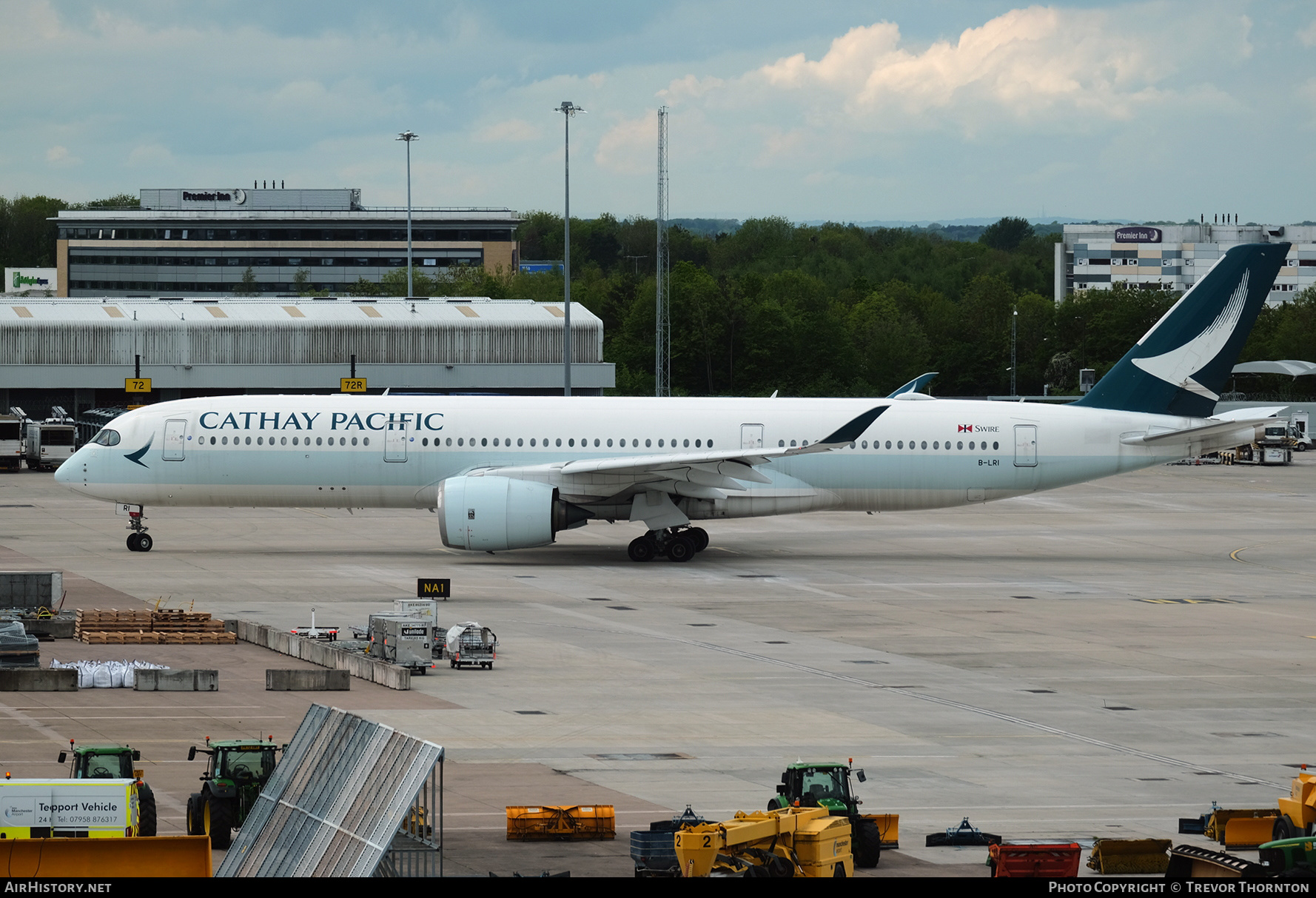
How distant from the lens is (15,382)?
301ft

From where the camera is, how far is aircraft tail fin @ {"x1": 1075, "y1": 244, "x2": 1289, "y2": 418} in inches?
1932

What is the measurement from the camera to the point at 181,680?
2780cm

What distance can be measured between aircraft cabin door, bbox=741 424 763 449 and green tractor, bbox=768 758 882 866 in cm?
2830

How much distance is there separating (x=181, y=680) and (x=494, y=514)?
16835mm

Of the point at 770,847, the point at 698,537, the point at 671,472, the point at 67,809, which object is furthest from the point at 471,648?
the point at 698,537

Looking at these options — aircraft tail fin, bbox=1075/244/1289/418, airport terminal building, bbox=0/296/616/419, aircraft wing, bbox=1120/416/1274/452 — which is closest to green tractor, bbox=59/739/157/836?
aircraft wing, bbox=1120/416/1274/452

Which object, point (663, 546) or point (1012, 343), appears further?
A: point (1012, 343)

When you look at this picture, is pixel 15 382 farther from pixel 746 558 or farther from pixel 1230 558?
pixel 1230 558

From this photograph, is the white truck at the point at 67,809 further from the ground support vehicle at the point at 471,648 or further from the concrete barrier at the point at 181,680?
the ground support vehicle at the point at 471,648

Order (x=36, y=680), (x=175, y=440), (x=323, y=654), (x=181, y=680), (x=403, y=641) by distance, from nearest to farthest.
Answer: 1. (x=36, y=680)
2. (x=181, y=680)
3. (x=323, y=654)
4. (x=403, y=641)
5. (x=175, y=440)

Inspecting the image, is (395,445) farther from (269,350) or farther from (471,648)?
(269,350)

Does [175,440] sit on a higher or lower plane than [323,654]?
higher

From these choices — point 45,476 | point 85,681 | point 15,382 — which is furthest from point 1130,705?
point 15,382

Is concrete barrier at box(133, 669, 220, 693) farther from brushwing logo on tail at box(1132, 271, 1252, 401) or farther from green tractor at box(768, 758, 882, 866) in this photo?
brushwing logo on tail at box(1132, 271, 1252, 401)
